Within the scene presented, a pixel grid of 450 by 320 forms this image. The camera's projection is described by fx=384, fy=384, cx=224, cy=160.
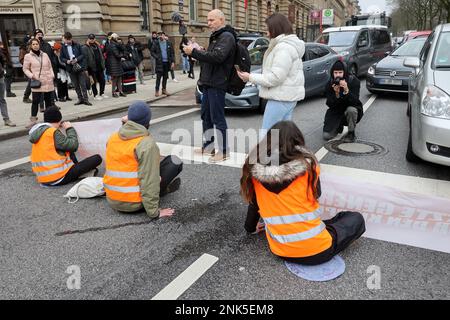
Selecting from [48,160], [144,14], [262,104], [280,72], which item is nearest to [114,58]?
[262,104]

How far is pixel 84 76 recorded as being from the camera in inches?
406

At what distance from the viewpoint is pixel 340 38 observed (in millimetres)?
13641

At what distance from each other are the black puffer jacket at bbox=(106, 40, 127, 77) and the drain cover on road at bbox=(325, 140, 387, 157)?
7.61 meters

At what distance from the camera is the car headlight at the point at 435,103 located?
14.1 feet

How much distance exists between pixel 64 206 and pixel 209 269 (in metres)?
2.00

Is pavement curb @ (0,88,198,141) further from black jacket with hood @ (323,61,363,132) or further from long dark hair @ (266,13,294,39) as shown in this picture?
long dark hair @ (266,13,294,39)

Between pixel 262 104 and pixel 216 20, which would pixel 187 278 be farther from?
pixel 262 104

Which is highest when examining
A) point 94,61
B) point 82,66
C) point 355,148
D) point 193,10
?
point 193,10

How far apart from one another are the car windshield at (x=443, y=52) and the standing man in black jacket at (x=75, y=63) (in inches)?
324

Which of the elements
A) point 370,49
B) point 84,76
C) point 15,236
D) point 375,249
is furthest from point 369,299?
point 370,49

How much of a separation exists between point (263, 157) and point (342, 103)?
401 cm

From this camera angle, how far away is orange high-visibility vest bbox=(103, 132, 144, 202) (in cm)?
351

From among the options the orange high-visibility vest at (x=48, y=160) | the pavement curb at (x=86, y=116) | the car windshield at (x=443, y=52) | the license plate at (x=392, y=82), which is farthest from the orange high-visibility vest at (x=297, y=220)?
the license plate at (x=392, y=82)
